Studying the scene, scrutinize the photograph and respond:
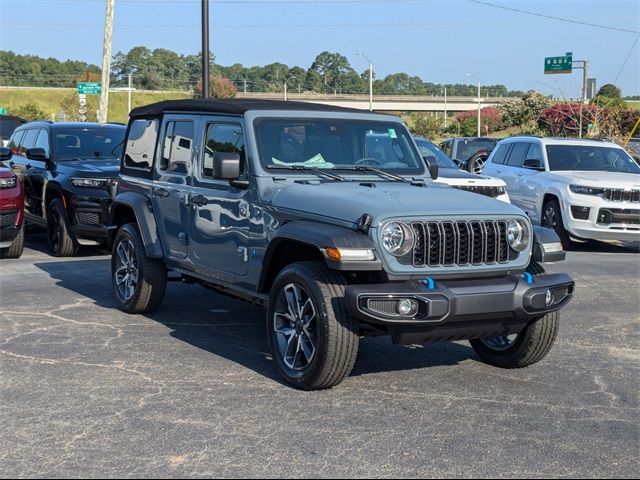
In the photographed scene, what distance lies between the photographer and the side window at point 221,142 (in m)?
6.59

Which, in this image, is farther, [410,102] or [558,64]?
[410,102]

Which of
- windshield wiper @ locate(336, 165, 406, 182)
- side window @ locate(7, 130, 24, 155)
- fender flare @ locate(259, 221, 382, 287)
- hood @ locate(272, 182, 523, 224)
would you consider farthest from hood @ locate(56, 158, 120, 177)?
fender flare @ locate(259, 221, 382, 287)

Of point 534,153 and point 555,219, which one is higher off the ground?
point 534,153

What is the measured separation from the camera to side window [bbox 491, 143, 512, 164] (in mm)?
15633

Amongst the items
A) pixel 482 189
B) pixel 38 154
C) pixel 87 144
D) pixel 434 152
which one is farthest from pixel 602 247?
pixel 38 154

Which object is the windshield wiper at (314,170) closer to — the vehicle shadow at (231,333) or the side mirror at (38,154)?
the vehicle shadow at (231,333)

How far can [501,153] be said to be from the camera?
1581 cm

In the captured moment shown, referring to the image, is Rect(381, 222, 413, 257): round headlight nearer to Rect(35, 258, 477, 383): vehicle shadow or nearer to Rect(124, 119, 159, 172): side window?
Rect(35, 258, 477, 383): vehicle shadow

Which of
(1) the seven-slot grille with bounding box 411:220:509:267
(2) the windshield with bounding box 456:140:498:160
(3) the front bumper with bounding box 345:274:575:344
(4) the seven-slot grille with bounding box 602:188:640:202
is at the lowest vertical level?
(3) the front bumper with bounding box 345:274:575:344

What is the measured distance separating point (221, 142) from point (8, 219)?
5323 millimetres

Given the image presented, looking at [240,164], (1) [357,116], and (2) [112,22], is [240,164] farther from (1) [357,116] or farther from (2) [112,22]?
(2) [112,22]

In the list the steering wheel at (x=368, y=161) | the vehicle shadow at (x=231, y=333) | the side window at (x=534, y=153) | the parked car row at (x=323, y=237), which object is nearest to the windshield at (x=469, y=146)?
the side window at (x=534, y=153)

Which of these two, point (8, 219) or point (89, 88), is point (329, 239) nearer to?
point (8, 219)

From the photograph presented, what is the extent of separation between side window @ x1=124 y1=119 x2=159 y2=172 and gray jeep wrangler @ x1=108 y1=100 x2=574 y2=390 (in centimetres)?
10
